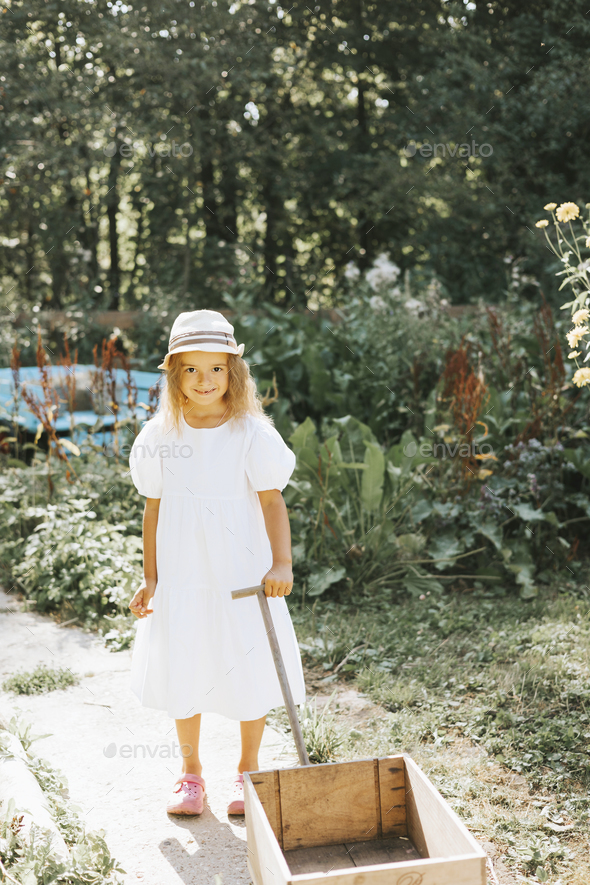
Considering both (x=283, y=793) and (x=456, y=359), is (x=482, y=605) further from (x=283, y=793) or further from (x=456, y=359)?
(x=283, y=793)

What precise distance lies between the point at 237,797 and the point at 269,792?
0.56m

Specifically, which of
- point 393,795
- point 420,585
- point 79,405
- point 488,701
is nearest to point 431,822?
point 393,795

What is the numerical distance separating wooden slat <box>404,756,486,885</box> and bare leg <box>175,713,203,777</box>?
0.69 m

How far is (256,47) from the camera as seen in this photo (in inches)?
316

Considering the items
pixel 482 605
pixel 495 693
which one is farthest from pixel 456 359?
pixel 495 693

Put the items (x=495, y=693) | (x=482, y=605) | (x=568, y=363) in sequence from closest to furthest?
(x=495, y=693) < (x=482, y=605) < (x=568, y=363)

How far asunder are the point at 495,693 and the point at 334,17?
851 cm

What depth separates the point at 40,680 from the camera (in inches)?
119

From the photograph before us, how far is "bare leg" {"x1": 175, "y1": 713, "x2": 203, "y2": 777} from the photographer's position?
219 centimetres

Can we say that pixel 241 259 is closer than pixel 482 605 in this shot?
No

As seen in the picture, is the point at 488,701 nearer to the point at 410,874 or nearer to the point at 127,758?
the point at 127,758

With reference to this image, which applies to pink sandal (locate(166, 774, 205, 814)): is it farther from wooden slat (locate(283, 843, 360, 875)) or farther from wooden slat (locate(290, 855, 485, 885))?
wooden slat (locate(290, 855, 485, 885))

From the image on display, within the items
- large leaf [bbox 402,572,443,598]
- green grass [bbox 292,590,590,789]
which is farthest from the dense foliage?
green grass [bbox 292,590,590,789]

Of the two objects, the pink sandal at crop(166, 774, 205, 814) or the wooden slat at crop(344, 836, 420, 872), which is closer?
the wooden slat at crop(344, 836, 420, 872)
